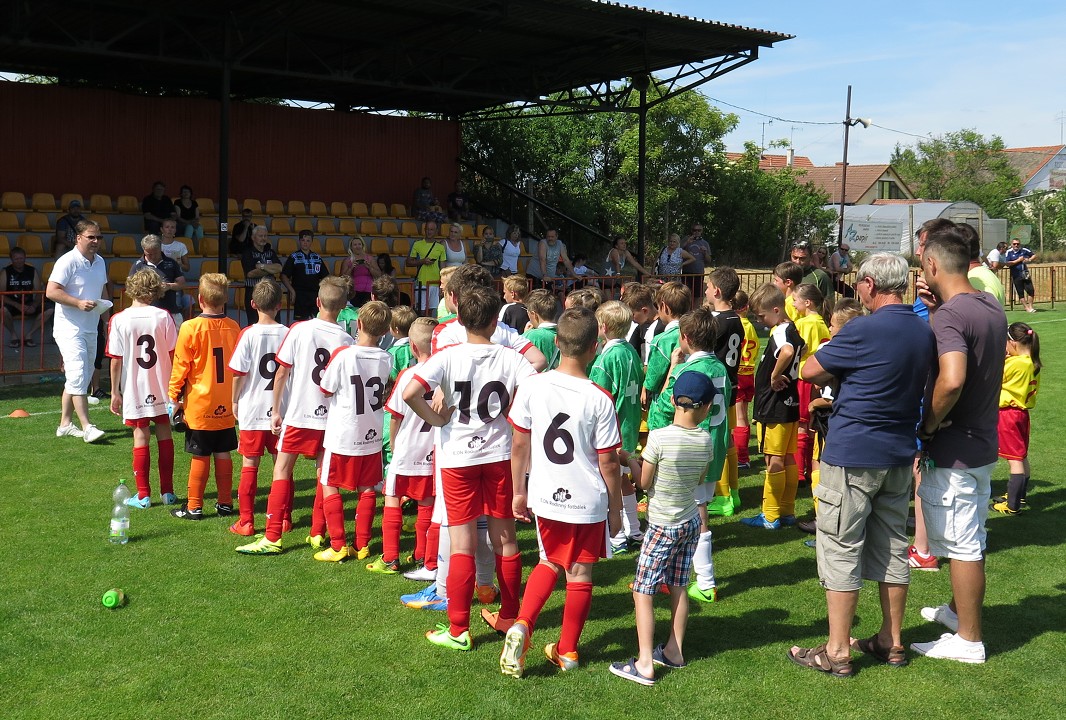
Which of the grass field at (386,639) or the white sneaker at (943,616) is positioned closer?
the grass field at (386,639)

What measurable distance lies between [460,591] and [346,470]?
1.52m

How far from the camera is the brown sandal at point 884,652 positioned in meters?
4.59

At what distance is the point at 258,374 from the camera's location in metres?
6.46

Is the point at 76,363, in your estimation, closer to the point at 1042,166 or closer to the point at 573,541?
the point at 573,541

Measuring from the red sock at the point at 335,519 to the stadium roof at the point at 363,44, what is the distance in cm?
1039

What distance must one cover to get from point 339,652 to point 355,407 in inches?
63.7

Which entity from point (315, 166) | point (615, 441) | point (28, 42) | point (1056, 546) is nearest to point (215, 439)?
point (615, 441)

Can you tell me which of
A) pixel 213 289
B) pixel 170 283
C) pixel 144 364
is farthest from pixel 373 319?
pixel 170 283

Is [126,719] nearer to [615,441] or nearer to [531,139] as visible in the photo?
[615,441]

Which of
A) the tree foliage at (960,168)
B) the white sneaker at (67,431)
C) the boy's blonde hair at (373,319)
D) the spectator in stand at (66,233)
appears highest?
the tree foliage at (960,168)

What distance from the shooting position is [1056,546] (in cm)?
649

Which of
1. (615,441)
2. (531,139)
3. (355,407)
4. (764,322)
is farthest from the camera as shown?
(531,139)

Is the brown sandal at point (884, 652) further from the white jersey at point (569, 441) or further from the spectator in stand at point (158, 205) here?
the spectator in stand at point (158, 205)

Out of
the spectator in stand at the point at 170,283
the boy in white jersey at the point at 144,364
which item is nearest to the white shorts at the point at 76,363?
the spectator in stand at the point at 170,283
